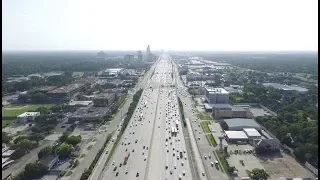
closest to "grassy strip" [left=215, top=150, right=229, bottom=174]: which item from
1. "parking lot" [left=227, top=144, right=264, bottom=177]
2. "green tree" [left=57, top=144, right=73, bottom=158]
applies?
"parking lot" [left=227, top=144, right=264, bottom=177]

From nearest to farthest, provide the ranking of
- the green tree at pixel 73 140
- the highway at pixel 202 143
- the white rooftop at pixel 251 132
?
the highway at pixel 202 143
the green tree at pixel 73 140
the white rooftop at pixel 251 132

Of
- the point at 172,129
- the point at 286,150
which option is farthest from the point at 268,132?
the point at 172,129

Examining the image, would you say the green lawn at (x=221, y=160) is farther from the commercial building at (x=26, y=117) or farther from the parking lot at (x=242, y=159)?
the commercial building at (x=26, y=117)

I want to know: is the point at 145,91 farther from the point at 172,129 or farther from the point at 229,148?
the point at 229,148

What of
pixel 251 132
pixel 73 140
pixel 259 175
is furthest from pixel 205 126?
pixel 73 140

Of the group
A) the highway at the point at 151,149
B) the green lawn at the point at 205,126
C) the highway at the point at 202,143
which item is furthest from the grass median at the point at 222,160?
the green lawn at the point at 205,126

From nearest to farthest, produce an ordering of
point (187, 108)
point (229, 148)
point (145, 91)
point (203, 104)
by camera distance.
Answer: point (229, 148)
point (187, 108)
point (203, 104)
point (145, 91)

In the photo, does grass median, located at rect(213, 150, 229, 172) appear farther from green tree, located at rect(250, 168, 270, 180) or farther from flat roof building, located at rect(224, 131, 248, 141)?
flat roof building, located at rect(224, 131, 248, 141)
